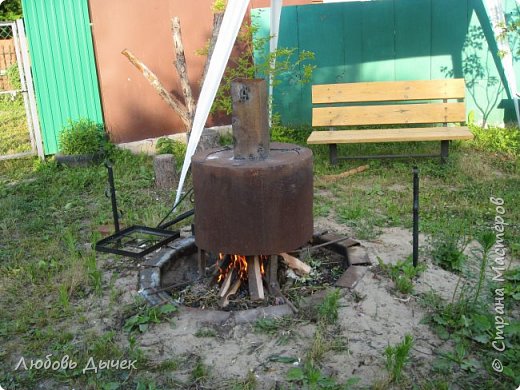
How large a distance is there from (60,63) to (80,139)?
3.70ft

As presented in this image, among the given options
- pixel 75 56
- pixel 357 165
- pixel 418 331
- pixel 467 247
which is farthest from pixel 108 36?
pixel 418 331

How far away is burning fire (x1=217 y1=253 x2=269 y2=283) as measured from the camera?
3.94 metres

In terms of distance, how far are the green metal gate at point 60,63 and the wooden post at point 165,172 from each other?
2.12 metres

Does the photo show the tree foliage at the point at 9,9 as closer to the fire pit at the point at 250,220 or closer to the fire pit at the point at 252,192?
the fire pit at the point at 250,220

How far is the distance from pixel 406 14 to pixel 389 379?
6.87 meters

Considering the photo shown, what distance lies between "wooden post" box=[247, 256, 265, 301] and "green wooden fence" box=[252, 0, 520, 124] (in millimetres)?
5246

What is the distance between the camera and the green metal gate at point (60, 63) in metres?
7.55

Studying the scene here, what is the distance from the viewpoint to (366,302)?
350 cm

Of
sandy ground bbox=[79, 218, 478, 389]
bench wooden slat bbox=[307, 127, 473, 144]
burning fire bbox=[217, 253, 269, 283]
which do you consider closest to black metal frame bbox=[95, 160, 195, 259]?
burning fire bbox=[217, 253, 269, 283]

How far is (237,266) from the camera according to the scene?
396cm

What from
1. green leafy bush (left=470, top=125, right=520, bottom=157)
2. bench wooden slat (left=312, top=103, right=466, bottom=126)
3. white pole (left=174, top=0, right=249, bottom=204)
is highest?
white pole (left=174, top=0, right=249, bottom=204)

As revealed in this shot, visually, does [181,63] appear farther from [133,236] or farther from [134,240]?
[134,240]

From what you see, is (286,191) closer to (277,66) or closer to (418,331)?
(418,331)

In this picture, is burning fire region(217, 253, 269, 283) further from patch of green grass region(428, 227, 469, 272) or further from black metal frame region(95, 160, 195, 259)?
patch of green grass region(428, 227, 469, 272)
